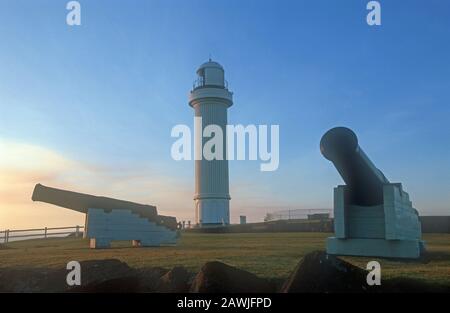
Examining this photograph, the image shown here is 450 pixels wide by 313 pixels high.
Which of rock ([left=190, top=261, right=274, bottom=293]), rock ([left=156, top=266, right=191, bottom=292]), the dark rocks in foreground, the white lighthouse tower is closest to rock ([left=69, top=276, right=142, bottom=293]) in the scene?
the dark rocks in foreground

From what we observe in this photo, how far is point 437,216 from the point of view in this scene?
29.5m

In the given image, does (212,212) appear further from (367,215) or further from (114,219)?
(367,215)

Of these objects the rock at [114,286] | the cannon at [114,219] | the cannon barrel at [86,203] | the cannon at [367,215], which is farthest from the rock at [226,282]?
the cannon barrel at [86,203]

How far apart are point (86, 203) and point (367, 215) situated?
11928 mm

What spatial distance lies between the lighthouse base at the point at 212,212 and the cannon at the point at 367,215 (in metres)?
26.7

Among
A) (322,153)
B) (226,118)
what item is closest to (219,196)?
(226,118)

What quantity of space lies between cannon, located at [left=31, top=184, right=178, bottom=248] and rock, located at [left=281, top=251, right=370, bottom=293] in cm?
1326

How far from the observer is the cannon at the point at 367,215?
537 inches

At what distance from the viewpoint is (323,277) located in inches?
325

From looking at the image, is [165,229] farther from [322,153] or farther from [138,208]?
[322,153]

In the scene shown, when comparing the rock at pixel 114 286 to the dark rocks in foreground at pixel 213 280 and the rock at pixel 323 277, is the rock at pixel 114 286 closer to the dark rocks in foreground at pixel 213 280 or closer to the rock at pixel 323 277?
the dark rocks in foreground at pixel 213 280
